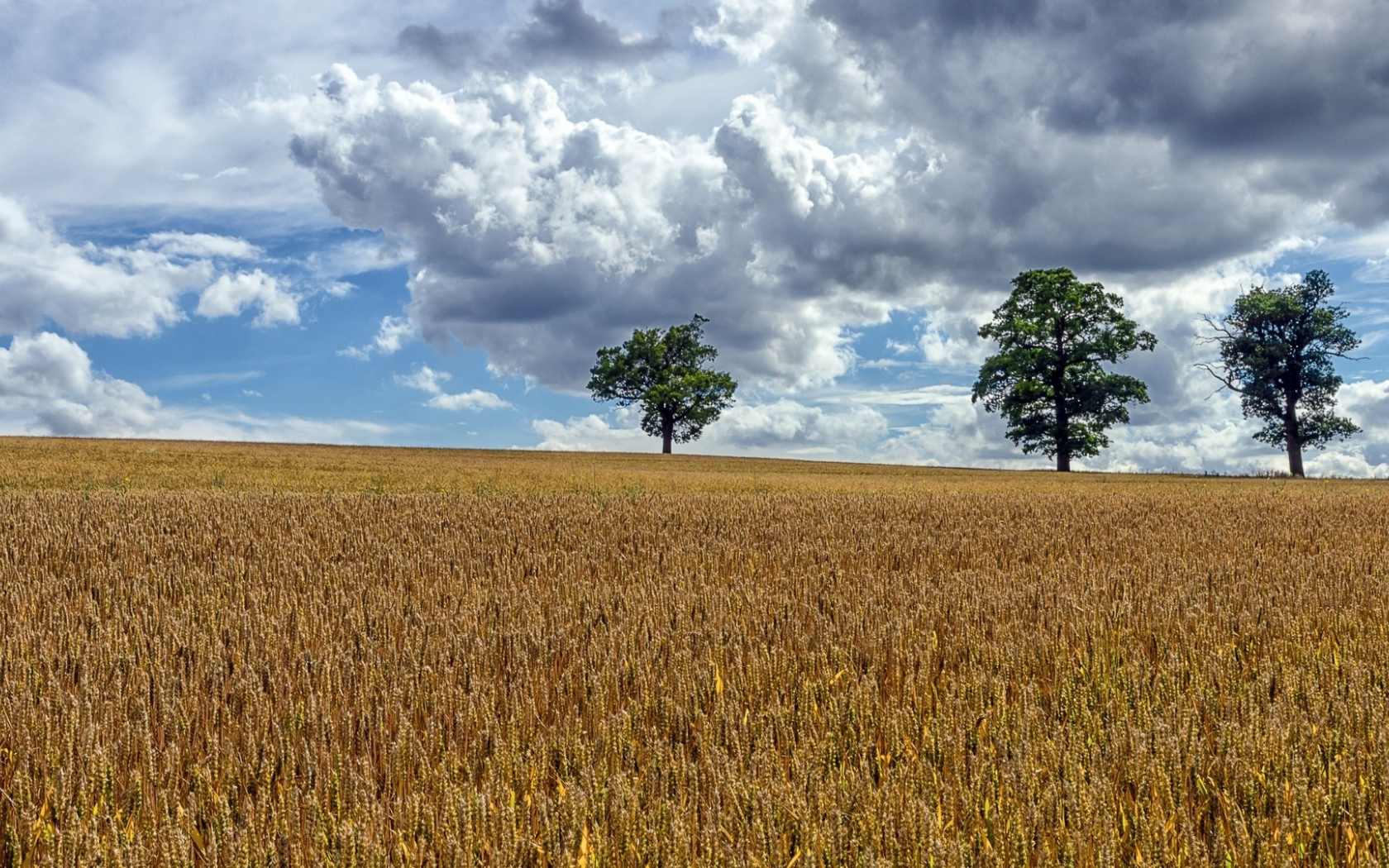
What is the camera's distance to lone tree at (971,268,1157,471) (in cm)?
4456

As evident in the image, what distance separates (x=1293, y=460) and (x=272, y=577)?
163 feet

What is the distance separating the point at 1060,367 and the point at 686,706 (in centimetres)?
4591

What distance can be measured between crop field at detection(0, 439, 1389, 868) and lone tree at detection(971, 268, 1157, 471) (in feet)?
124

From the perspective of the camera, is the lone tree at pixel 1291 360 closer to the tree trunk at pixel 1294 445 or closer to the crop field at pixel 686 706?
the tree trunk at pixel 1294 445

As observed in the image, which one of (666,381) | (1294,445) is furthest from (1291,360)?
(666,381)

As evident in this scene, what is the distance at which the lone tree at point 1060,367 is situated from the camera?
146ft

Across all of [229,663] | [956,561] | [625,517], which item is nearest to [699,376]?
[625,517]

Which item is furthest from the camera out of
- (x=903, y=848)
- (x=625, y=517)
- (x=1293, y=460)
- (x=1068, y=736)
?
(x=1293, y=460)

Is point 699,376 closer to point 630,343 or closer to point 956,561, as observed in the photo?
point 630,343

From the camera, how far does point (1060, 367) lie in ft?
149

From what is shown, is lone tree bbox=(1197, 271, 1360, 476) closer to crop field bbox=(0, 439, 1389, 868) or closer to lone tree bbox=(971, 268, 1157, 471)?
lone tree bbox=(971, 268, 1157, 471)

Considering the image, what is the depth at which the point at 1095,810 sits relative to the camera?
110 inches

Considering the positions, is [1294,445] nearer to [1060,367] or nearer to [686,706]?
[1060,367]

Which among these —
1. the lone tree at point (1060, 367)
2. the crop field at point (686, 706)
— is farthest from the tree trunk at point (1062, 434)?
the crop field at point (686, 706)
